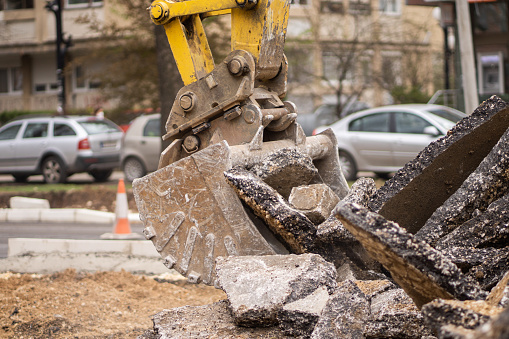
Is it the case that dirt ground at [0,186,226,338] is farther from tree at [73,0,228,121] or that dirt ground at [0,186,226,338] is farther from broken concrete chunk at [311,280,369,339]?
tree at [73,0,228,121]

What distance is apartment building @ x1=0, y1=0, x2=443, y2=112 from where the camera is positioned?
2383 cm

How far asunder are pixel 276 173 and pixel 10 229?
7154 mm

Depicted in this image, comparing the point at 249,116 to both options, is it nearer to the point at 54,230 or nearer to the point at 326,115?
the point at 54,230

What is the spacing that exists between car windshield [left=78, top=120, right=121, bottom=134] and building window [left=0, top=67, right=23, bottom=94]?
20400mm

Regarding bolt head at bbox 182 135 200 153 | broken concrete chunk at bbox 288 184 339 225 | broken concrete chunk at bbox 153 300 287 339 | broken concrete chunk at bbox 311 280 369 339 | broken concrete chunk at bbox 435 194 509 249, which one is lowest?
broken concrete chunk at bbox 153 300 287 339

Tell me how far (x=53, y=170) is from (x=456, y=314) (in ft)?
49.0

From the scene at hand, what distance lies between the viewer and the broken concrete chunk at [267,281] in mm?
3215

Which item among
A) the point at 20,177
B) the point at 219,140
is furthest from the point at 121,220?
the point at 20,177

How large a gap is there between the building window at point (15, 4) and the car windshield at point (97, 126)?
62.3 ft

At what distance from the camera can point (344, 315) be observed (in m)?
3.04

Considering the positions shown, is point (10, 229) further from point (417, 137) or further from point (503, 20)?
point (503, 20)

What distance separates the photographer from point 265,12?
481 centimetres

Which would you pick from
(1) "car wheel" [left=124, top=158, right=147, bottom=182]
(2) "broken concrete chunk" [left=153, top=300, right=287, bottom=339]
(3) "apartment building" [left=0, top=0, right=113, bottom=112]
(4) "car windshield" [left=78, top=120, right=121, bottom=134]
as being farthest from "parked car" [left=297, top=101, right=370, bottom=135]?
(2) "broken concrete chunk" [left=153, top=300, right=287, bottom=339]

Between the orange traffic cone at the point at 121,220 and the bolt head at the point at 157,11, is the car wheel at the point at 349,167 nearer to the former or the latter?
the orange traffic cone at the point at 121,220
